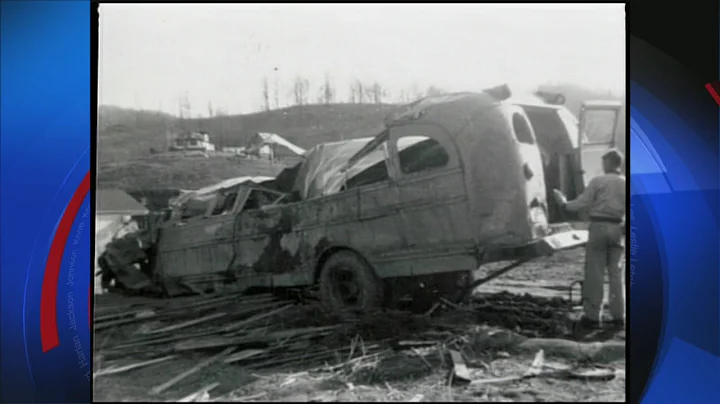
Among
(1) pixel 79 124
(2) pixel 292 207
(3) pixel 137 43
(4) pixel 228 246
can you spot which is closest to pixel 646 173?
(2) pixel 292 207

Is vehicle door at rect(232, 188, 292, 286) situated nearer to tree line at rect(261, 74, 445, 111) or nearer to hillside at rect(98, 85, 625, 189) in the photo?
hillside at rect(98, 85, 625, 189)

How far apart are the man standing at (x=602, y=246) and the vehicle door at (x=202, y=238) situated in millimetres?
1755

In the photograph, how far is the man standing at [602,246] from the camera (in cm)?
311

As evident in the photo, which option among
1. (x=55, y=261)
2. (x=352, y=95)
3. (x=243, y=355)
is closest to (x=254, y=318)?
(x=243, y=355)

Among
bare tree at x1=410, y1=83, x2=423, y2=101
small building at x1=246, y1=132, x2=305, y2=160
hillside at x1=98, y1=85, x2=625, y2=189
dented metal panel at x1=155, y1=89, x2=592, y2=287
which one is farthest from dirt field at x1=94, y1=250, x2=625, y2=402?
bare tree at x1=410, y1=83, x2=423, y2=101

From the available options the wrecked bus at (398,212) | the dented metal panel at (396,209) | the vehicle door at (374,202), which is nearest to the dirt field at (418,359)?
the wrecked bus at (398,212)

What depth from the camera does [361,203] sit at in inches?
124

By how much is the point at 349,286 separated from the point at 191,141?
114 cm

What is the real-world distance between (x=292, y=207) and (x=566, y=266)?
1.48 metres

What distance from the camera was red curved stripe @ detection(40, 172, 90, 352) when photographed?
3084mm

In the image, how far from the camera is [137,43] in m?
3.13

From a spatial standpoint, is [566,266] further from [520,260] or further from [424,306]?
[424,306]

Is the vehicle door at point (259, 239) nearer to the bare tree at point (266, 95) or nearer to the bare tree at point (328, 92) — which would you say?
the bare tree at point (266, 95)

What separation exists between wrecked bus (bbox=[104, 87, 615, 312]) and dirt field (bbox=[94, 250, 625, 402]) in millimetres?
154
